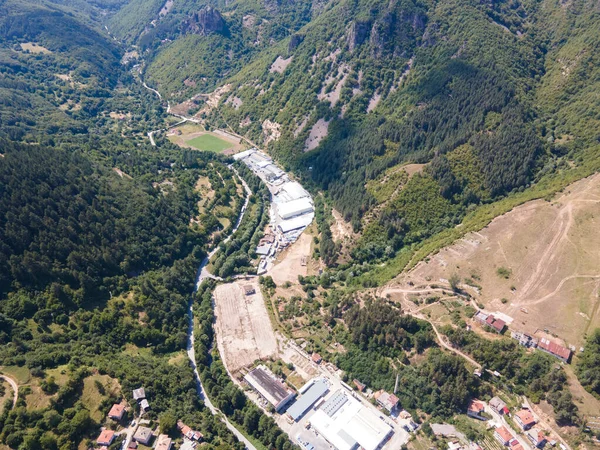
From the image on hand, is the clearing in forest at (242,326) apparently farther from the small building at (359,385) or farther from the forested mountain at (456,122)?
the forested mountain at (456,122)

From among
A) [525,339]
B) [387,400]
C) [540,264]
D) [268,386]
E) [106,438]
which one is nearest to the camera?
[106,438]

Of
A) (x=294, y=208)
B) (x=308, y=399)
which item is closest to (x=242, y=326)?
(x=308, y=399)

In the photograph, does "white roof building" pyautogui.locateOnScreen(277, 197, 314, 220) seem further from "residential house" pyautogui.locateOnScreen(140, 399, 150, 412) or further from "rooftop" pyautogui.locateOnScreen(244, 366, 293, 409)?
"residential house" pyautogui.locateOnScreen(140, 399, 150, 412)

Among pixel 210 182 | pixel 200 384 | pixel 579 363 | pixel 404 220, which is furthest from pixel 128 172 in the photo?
pixel 579 363

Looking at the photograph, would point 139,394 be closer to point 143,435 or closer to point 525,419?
point 143,435

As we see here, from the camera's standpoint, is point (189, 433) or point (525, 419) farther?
point (189, 433)

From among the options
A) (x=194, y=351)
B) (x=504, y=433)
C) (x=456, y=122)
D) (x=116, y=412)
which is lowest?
(x=194, y=351)

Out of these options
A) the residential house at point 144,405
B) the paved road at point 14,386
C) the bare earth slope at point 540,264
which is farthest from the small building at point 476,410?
the paved road at point 14,386
